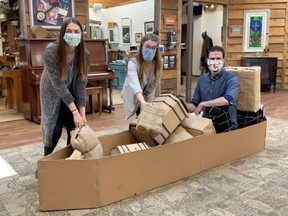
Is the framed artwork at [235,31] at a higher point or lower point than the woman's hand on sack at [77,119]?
higher

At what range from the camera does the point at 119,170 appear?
205cm

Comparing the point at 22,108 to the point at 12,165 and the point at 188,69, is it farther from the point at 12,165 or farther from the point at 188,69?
the point at 188,69

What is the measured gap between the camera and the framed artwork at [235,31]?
7.45 metres

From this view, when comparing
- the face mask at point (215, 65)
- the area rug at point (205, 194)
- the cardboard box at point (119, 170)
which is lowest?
the area rug at point (205, 194)

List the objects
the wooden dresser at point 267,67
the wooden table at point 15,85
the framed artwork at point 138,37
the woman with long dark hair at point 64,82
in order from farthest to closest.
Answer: the framed artwork at point 138,37 → the wooden dresser at point 267,67 → the wooden table at point 15,85 → the woman with long dark hair at point 64,82

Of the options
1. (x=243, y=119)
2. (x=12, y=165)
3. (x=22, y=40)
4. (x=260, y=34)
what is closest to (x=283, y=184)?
(x=243, y=119)

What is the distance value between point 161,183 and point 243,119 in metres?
1.20

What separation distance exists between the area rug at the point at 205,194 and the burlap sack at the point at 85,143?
36cm

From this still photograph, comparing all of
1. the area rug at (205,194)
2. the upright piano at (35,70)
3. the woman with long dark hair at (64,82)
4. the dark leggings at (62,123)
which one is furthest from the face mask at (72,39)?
the upright piano at (35,70)

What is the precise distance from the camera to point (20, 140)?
3.69m

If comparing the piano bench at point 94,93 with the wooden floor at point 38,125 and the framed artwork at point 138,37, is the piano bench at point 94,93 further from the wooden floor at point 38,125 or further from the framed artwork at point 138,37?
the framed artwork at point 138,37

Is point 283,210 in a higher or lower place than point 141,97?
lower

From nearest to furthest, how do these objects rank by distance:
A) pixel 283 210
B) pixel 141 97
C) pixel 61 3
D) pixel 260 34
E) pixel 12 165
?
1. pixel 283 210
2. pixel 141 97
3. pixel 12 165
4. pixel 61 3
5. pixel 260 34

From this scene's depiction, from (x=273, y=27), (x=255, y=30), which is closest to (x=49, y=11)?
(x=255, y=30)
